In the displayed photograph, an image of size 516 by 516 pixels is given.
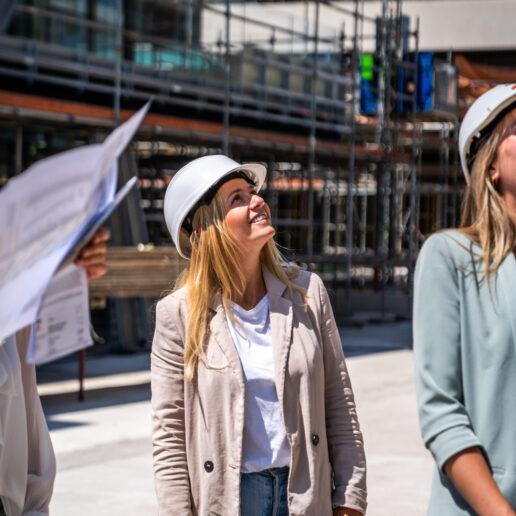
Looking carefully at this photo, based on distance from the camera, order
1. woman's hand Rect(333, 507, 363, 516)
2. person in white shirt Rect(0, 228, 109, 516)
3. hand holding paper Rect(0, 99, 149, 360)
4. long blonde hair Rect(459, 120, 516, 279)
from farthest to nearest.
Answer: woman's hand Rect(333, 507, 363, 516)
person in white shirt Rect(0, 228, 109, 516)
long blonde hair Rect(459, 120, 516, 279)
hand holding paper Rect(0, 99, 149, 360)

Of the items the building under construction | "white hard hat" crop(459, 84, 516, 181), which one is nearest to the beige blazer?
"white hard hat" crop(459, 84, 516, 181)

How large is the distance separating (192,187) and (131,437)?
565 centimetres

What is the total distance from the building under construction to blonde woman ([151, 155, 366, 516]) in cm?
848

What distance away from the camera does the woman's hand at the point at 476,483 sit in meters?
2.02

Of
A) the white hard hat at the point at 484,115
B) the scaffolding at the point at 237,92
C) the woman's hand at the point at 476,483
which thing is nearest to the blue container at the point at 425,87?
the scaffolding at the point at 237,92

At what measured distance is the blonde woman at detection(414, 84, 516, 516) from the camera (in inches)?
81.7

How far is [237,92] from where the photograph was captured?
60.9 feet

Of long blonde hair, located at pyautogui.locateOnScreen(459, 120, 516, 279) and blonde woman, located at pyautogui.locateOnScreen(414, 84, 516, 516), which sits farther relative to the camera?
long blonde hair, located at pyautogui.locateOnScreen(459, 120, 516, 279)

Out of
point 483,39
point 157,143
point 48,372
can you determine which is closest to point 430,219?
point 483,39

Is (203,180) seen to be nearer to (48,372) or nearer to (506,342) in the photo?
(506,342)

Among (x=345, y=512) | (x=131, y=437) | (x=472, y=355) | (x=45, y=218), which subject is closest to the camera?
(x=45, y=218)

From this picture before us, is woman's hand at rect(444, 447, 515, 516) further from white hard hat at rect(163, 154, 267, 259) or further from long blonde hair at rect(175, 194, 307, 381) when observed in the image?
white hard hat at rect(163, 154, 267, 259)

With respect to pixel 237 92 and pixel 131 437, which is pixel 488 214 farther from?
pixel 237 92

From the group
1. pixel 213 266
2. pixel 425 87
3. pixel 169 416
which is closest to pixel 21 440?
pixel 169 416
